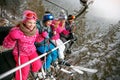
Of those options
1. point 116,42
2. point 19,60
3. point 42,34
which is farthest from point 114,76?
point 19,60

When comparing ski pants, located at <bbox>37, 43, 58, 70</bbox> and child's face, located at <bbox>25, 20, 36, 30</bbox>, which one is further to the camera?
ski pants, located at <bbox>37, 43, 58, 70</bbox>


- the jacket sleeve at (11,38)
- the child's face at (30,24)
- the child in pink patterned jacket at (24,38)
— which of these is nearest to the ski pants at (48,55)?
the child in pink patterned jacket at (24,38)

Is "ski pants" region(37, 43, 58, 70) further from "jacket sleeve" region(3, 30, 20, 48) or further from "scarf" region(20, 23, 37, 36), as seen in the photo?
"jacket sleeve" region(3, 30, 20, 48)

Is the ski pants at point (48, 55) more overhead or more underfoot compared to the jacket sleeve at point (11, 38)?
more underfoot

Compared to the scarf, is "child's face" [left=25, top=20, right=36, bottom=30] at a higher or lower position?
higher

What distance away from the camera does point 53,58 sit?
10.1 meters

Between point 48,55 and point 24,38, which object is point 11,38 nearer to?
point 24,38

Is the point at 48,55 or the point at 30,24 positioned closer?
the point at 30,24

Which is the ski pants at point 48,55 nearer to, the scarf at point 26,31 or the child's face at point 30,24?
the scarf at point 26,31

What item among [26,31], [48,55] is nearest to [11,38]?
[26,31]

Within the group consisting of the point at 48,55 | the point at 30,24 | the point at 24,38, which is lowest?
the point at 48,55

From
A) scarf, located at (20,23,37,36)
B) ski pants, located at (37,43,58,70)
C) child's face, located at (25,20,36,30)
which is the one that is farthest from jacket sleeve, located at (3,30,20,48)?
ski pants, located at (37,43,58,70)

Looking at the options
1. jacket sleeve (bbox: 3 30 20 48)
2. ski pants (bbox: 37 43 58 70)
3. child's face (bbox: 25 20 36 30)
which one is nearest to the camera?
jacket sleeve (bbox: 3 30 20 48)

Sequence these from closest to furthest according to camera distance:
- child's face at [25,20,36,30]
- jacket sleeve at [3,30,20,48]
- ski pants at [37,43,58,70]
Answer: jacket sleeve at [3,30,20,48] → child's face at [25,20,36,30] → ski pants at [37,43,58,70]
